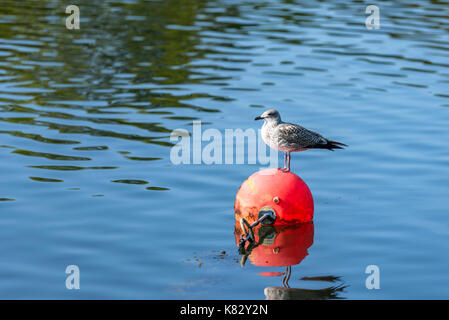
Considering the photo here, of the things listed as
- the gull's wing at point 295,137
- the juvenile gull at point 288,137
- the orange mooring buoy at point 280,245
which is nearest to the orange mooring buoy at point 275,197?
the orange mooring buoy at point 280,245

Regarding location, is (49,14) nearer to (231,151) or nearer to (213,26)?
(213,26)

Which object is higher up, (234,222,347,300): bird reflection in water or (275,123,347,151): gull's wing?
(275,123,347,151): gull's wing

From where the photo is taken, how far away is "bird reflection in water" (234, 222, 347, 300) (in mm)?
9766

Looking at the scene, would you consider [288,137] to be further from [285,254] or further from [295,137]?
[285,254]

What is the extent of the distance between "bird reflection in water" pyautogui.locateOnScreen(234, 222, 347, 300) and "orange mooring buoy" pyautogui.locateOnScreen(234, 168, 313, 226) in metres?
0.24

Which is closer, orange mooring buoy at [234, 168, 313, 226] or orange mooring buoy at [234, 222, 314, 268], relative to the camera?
orange mooring buoy at [234, 222, 314, 268]

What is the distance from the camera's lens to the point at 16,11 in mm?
31859

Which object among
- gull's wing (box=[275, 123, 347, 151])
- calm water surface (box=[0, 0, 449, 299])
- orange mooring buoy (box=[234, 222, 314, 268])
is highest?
gull's wing (box=[275, 123, 347, 151])

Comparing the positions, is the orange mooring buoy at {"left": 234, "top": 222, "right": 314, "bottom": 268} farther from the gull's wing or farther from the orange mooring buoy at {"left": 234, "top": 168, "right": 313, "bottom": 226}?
the gull's wing

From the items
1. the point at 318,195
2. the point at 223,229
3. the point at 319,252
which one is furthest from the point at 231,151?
the point at 319,252

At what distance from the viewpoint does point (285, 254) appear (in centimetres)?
1127

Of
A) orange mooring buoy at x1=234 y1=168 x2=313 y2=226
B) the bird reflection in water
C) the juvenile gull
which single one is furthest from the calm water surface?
the juvenile gull

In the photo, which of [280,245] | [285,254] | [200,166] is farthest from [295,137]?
[200,166]

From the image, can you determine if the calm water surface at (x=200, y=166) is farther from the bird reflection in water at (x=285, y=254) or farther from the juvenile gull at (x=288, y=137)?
the juvenile gull at (x=288, y=137)
